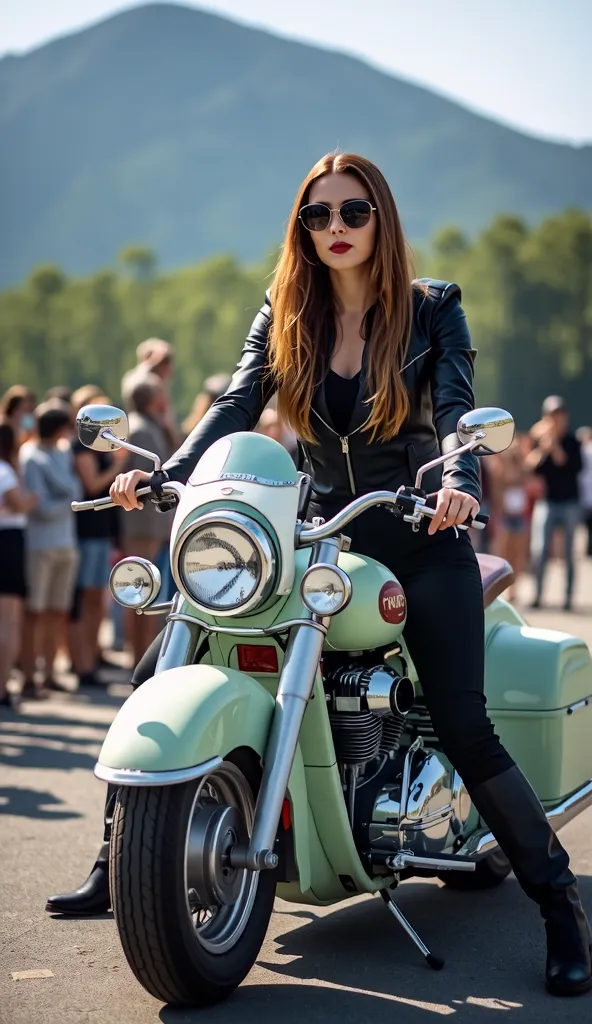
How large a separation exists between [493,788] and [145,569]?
1.12 m

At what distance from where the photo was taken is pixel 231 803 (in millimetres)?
3533

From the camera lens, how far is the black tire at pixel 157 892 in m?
3.18

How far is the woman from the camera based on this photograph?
3.72 metres

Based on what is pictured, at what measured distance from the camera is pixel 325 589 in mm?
3414

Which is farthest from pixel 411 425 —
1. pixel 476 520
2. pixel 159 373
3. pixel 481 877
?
pixel 159 373

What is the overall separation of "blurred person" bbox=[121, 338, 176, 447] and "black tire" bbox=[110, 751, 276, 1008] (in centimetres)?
620

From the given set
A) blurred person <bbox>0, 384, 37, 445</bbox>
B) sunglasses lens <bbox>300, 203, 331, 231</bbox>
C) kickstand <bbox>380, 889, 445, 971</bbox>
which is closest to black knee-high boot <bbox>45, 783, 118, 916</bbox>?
kickstand <bbox>380, 889, 445, 971</bbox>

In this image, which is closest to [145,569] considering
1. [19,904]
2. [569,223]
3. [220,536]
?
[220,536]

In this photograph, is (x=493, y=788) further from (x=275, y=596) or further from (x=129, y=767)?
(x=129, y=767)

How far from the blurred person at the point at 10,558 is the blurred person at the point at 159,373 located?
3.04ft

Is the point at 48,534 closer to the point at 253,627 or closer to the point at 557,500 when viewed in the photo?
the point at 253,627

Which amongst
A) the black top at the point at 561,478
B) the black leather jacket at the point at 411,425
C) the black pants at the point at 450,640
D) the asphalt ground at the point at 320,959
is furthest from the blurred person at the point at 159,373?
the black top at the point at 561,478

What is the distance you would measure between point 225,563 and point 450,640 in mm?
715

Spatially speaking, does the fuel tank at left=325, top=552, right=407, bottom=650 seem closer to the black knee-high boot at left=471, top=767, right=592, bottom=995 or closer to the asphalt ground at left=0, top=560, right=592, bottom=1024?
the black knee-high boot at left=471, top=767, right=592, bottom=995
